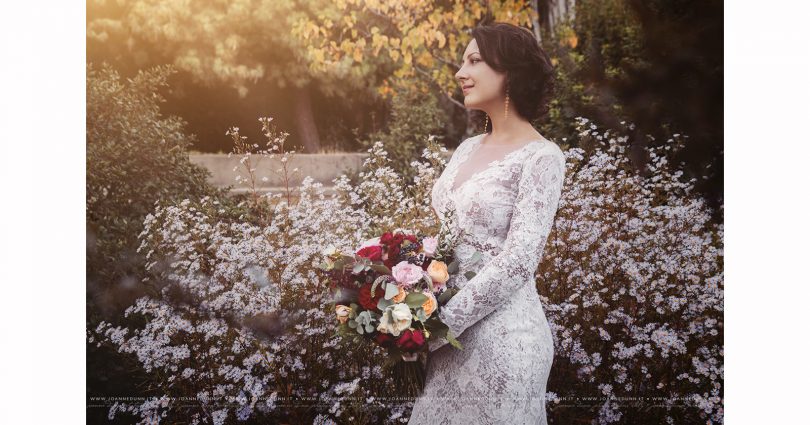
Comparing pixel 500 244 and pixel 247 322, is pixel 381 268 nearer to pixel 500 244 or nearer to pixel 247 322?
pixel 500 244

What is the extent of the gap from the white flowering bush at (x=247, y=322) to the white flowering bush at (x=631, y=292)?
2.30ft

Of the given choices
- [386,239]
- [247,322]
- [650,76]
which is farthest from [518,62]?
[247,322]

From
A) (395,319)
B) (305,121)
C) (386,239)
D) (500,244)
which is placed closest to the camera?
(395,319)

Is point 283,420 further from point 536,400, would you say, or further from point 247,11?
point 247,11

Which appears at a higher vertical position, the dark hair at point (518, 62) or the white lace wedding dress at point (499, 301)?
the dark hair at point (518, 62)

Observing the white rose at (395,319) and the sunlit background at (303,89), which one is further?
the sunlit background at (303,89)

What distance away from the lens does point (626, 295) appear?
2.60m

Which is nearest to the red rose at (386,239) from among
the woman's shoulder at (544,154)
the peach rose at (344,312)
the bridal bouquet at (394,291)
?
the bridal bouquet at (394,291)

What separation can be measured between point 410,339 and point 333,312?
100 cm

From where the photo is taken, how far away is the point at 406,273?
1.55m

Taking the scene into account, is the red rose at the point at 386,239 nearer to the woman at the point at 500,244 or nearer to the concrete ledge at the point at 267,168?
the woman at the point at 500,244

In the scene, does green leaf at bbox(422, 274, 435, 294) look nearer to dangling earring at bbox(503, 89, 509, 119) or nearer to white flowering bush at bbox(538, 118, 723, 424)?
Answer: dangling earring at bbox(503, 89, 509, 119)

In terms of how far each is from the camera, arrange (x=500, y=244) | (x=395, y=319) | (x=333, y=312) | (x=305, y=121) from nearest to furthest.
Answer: (x=395, y=319), (x=500, y=244), (x=333, y=312), (x=305, y=121)

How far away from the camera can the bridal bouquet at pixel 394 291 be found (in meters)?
1.53
